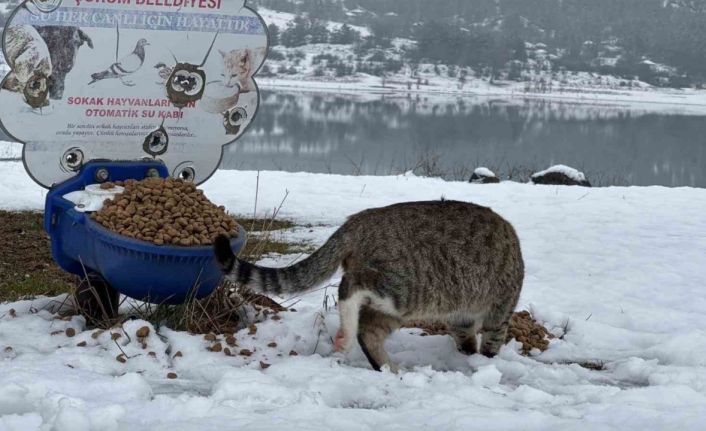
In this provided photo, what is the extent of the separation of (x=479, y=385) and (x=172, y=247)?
1629 millimetres

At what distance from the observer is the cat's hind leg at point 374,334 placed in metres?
3.86

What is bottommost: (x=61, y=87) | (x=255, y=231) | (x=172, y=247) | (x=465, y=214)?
(x=255, y=231)

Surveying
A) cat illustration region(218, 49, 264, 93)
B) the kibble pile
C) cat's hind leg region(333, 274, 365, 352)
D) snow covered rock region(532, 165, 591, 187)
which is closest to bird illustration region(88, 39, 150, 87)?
cat illustration region(218, 49, 264, 93)

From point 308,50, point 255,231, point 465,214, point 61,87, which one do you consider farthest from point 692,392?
point 308,50

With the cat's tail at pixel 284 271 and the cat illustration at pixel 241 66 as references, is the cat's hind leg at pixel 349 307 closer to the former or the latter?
the cat's tail at pixel 284 271

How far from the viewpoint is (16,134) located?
14.3ft

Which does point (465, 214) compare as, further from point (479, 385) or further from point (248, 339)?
point (248, 339)

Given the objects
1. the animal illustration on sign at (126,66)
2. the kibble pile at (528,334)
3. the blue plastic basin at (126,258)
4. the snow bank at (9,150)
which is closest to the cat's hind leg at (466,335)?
the kibble pile at (528,334)

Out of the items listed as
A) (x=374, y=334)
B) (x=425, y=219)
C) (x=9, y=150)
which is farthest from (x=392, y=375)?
(x=9, y=150)

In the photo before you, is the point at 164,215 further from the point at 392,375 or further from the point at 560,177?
the point at 560,177

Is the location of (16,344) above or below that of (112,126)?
below

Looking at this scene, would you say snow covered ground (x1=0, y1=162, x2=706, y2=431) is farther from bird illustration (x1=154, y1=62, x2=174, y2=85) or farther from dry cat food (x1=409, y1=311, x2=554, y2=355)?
bird illustration (x1=154, y1=62, x2=174, y2=85)

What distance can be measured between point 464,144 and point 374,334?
78.1ft

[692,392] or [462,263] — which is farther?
[462,263]
